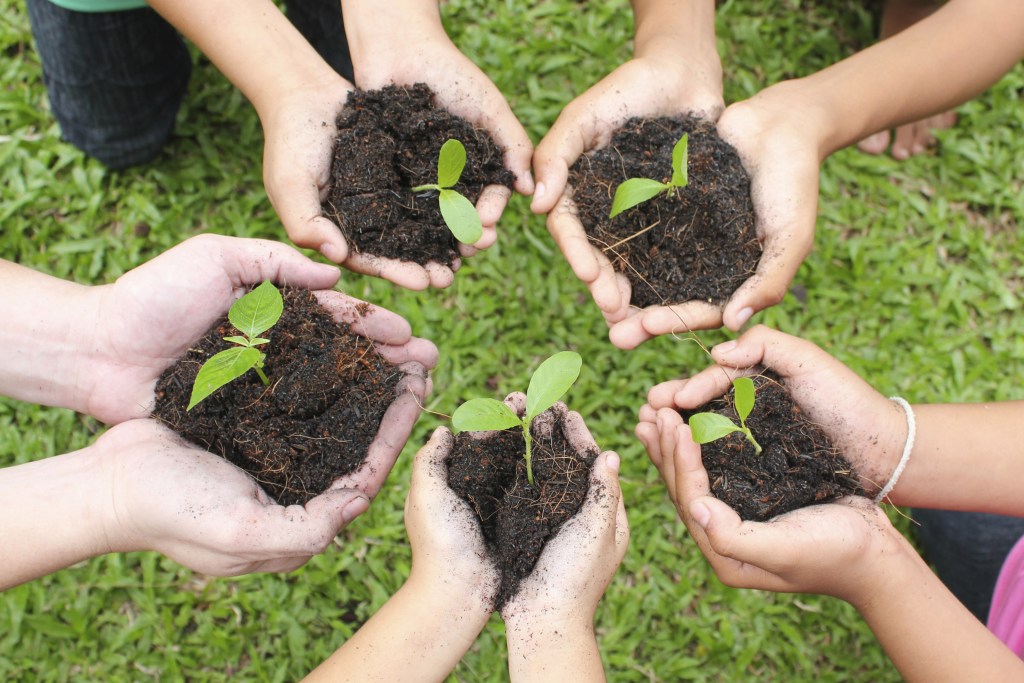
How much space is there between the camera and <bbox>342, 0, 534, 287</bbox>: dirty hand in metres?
2.12

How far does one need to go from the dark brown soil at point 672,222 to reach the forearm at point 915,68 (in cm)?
34

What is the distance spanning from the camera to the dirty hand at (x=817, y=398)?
1.87 metres

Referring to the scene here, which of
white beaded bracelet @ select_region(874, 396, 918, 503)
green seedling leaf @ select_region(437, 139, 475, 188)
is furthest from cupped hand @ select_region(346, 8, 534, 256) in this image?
white beaded bracelet @ select_region(874, 396, 918, 503)

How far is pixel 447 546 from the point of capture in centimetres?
165

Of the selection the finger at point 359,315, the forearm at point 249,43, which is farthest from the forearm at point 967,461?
the forearm at point 249,43

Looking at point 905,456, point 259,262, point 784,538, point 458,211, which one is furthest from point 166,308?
point 905,456

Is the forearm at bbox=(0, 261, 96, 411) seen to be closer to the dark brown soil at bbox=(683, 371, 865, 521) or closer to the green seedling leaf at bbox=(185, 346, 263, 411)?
the green seedling leaf at bbox=(185, 346, 263, 411)

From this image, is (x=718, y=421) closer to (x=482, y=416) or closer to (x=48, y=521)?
(x=482, y=416)

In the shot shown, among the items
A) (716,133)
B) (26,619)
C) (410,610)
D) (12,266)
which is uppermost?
(12,266)

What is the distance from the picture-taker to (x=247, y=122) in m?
2.97

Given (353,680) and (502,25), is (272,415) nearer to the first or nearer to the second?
(353,680)

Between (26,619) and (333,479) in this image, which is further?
(26,619)

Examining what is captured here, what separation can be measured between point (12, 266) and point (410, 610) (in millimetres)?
1317

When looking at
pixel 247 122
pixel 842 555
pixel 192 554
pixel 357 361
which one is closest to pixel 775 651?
pixel 842 555
